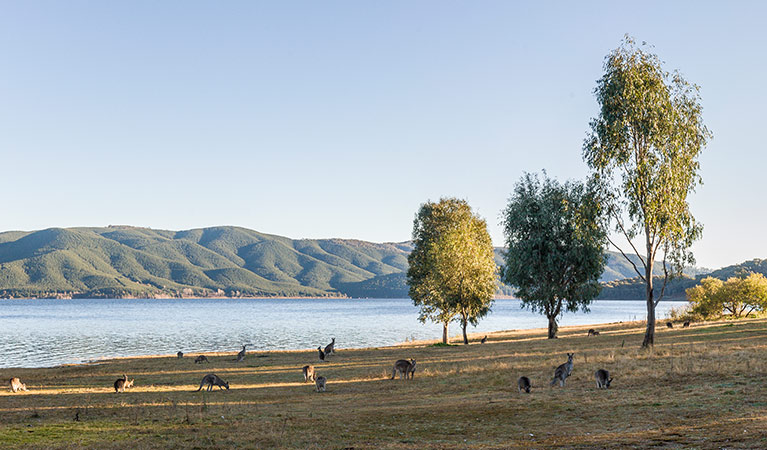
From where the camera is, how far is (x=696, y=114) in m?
37.2

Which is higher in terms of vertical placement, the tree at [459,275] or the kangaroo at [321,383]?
the tree at [459,275]

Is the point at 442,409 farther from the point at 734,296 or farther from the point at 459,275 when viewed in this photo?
the point at 734,296

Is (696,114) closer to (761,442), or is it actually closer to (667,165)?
(667,165)

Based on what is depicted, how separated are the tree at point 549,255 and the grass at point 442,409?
74.9ft

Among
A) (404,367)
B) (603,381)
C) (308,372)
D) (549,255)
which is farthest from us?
(549,255)

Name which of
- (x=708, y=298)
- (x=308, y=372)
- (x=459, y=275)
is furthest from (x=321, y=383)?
(x=708, y=298)

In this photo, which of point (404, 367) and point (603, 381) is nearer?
point (603, 381)

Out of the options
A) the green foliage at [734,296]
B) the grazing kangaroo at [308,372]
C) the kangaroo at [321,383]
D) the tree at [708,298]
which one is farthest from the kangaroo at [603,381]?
the green foliage at [734,296]

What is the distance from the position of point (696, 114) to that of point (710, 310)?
157ft

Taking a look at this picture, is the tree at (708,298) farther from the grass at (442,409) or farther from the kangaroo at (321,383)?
the kangaroo at (321,383)

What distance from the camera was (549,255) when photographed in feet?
181

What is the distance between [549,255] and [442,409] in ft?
126

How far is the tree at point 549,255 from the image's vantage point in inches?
2188

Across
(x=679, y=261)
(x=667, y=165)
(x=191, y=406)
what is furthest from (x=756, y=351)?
(x=191, y=406)
